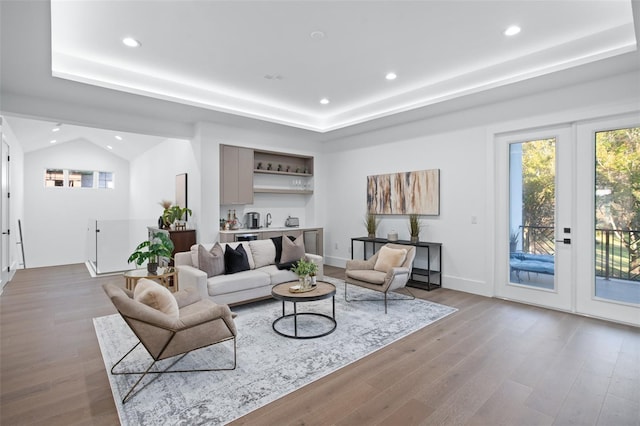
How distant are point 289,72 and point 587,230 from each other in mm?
4373

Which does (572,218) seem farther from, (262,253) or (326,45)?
(262,253)

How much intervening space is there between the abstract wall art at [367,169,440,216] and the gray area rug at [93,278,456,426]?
1907mm

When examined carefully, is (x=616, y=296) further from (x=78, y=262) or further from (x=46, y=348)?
(x=78, y=262)

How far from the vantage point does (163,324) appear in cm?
243

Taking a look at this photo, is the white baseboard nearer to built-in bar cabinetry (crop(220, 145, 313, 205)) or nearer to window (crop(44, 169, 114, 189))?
built-in bar cabinetry (crop(220, 145, 313, 205))

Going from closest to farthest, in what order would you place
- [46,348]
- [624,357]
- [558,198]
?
1. [624,357]
2. [46,348]
3. [558,198]

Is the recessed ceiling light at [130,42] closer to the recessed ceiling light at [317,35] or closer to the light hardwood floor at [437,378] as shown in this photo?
the recessed ceiling light at [317,35]

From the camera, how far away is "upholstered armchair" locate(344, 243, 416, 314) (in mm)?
4234

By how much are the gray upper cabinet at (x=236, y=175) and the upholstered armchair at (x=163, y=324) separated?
3.35 m

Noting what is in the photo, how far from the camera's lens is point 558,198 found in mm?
4293

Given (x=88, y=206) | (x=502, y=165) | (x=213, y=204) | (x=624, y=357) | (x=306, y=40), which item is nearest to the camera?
(x=624, y=357)

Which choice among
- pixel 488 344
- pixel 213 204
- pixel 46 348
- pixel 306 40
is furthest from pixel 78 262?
pixel 488 344

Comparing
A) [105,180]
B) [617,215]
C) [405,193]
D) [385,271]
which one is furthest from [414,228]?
[105,180]

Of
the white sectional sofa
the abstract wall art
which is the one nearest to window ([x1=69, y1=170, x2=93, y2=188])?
the white sectional sofa
